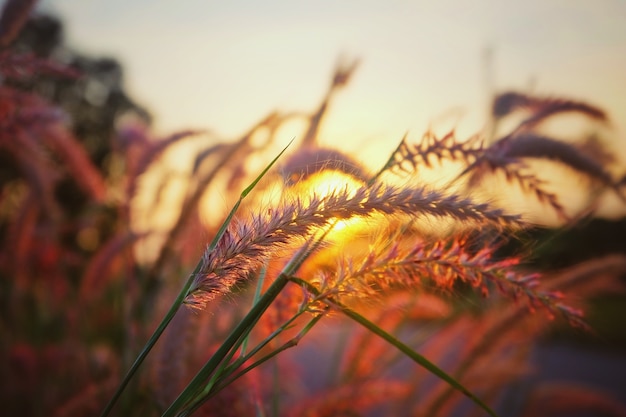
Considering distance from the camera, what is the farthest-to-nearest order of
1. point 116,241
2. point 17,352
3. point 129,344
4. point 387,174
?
1. point 17,352
2. point 116,241
3. point 129,344
4. point 387,174

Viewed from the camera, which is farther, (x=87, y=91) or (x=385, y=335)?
(x=87, y=91)

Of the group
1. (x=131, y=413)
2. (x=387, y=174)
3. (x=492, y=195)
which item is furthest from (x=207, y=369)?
(x=131, y=413)

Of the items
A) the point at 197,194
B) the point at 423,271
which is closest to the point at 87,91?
the point at 197,194

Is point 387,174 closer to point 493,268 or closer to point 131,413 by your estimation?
point 493,268

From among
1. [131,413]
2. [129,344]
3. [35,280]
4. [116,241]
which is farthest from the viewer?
[35,280]

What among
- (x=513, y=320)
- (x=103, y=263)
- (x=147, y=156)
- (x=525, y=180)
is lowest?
(x=103, y=263)

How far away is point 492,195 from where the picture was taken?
3.20ft

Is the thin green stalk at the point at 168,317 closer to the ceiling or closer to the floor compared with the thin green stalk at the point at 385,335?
closer to the floor

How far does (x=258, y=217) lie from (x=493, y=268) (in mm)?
358

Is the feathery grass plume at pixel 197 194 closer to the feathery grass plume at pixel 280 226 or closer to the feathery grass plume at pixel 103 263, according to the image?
the feathery grass plume at pixel 103 263

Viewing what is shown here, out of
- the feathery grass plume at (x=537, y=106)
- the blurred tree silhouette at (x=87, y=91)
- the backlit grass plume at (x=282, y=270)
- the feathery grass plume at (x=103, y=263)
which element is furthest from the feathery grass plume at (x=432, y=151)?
the blurred tree silhouette at (x=87, y=91)

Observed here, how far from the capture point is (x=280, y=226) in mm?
809

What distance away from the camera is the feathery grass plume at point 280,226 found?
31.1 inches

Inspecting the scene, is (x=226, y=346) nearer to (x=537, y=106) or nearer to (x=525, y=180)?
(x=525, y=180)
